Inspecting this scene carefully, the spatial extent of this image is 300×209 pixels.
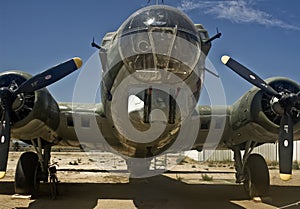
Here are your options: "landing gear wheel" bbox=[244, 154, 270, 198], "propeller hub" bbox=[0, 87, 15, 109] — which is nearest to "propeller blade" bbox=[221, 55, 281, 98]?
"landing gear wheel" bbox=[244, 154, 270, 198]

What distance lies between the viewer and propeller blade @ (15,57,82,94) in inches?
365

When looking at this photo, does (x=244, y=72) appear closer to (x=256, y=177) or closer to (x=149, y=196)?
(x=256, y=177)

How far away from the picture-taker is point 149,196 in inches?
467

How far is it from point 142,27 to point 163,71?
3.07 feet

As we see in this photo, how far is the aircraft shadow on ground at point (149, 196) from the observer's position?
10234 millimetres

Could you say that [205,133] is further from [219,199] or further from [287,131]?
[287,131]

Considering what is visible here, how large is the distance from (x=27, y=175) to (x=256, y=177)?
6.23 m

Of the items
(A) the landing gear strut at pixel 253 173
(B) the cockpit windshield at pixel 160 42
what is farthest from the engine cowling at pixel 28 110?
(A) the landing gear strut at pixel 253 173

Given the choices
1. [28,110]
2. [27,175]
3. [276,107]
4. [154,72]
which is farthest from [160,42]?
[27,175]

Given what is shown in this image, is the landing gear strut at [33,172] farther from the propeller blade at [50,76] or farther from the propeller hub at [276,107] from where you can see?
the propeller hub at [276,107]

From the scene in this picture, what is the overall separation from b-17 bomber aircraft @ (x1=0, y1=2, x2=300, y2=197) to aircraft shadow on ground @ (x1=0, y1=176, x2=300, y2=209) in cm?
85

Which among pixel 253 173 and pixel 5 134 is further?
pixel 253 173

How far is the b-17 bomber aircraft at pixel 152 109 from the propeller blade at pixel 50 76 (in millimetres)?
23

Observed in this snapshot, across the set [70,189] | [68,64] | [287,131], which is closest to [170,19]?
[68,64]
